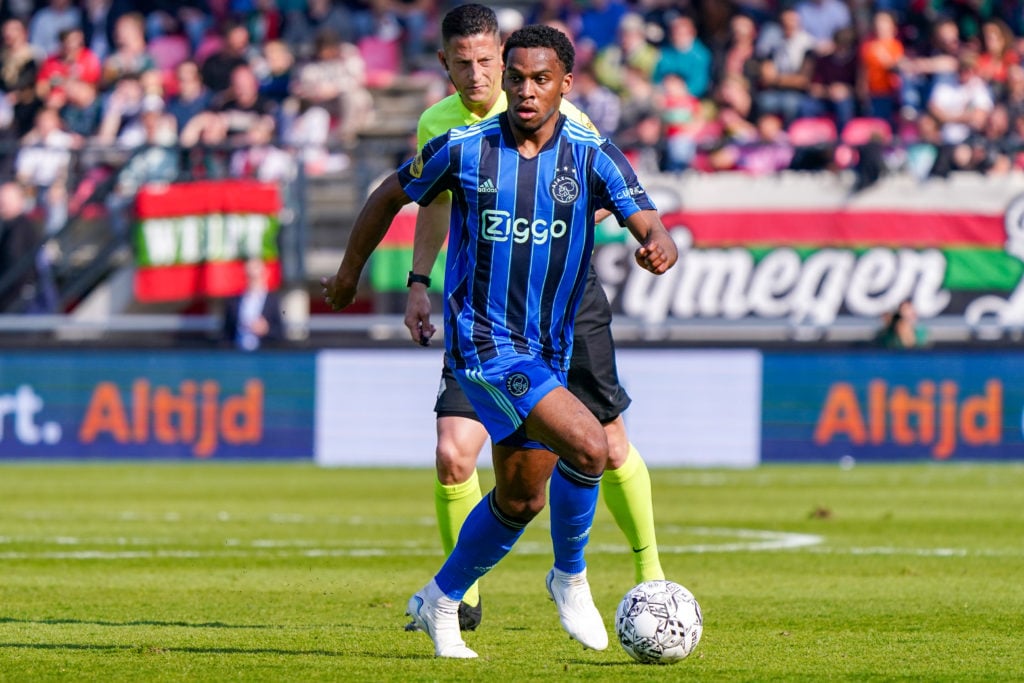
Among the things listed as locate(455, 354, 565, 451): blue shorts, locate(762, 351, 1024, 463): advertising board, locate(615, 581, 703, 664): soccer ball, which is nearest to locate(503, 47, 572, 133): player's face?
locate(455, 354, 565, 451): blue shorts

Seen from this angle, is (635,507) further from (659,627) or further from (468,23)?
(468,23)

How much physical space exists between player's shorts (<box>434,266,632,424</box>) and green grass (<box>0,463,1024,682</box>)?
3.01ft

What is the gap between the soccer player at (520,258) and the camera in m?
6.10

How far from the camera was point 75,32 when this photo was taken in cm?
2405

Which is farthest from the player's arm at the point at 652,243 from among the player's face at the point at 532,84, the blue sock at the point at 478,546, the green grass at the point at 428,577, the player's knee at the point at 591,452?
the green grass at the point at 428,577

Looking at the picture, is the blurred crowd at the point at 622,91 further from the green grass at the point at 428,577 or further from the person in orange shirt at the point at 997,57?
the green grass at the point at 428,577

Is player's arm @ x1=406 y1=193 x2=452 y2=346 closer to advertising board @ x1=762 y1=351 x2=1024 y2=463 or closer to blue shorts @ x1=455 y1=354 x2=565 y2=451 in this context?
blue shorts @ x1=455 y1=354 x2=565 y2=451

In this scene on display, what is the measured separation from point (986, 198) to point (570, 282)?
14330 mm

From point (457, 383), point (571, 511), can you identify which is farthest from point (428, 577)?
point (571, 511)

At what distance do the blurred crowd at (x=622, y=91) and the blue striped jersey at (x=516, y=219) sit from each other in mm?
13721

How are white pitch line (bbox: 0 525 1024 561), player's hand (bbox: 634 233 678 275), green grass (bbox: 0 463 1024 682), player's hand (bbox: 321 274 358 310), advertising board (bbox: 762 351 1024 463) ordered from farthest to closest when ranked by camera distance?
1. advertising board (bbox: 762 351 1024 463)
2. white pitch line (bbox: 0 525 1024 561)
3. player's hand (bbox: 321 274 358 310)
4. green grass (bbox: 0 463 1024 682)
5. player's hand (bbox: 634 233 678 275)

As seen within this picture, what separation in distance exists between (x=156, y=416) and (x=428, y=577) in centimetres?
1003

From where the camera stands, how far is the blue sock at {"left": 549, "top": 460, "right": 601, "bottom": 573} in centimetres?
655

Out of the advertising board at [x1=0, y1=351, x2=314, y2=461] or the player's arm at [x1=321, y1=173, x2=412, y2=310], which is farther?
the advertising board at [x1=0, y1=351, x2=314, y2=461]
